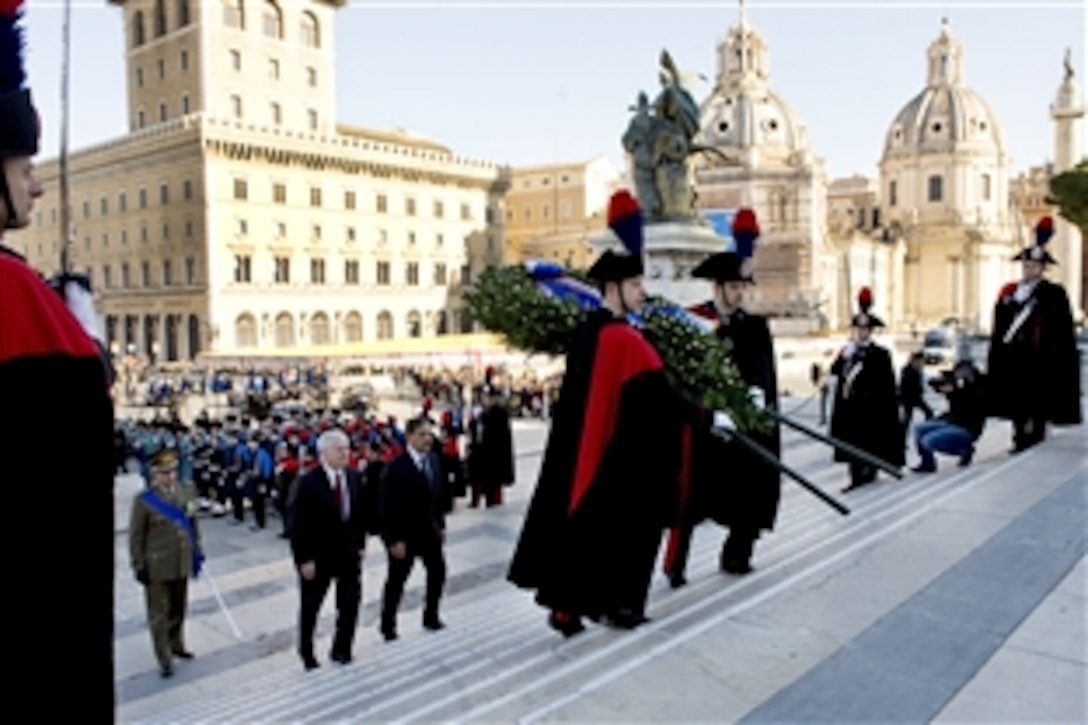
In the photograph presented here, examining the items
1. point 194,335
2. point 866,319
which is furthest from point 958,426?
point 194,335

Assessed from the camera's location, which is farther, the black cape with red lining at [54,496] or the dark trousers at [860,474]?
the dark trousers at [860,474]

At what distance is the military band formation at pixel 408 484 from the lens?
5.83 feet

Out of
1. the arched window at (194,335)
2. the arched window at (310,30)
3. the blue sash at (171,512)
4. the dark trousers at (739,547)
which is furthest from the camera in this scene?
the arched window at (310,30)

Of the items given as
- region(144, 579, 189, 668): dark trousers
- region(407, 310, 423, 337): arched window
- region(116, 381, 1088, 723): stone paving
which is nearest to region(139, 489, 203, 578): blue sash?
region(144, 579, 189, 668): dark trousers

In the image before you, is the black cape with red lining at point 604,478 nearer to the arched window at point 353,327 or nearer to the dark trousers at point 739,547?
the dark trousers at point 739,547

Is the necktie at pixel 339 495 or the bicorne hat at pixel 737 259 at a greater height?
the bicorne hat at pixel 737 259

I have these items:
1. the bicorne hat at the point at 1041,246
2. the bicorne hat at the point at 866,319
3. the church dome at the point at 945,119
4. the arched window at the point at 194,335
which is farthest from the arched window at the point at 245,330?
the church dome at the point at 945,119

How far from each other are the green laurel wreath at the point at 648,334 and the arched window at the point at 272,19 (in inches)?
2607

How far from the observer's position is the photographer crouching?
9734 millimetres

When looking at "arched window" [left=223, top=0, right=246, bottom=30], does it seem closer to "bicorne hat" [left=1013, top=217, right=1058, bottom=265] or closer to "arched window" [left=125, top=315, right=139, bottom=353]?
"arched window" [left=125, top=315, right=139, bottom=353]

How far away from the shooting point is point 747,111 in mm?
77625

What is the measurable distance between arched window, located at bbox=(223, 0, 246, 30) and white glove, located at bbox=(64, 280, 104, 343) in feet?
221

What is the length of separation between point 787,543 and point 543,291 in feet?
9.72

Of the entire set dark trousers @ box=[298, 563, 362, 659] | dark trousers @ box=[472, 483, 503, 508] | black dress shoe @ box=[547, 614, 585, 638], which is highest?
black dress shoe @ box=[547, 614, 585, 638]
